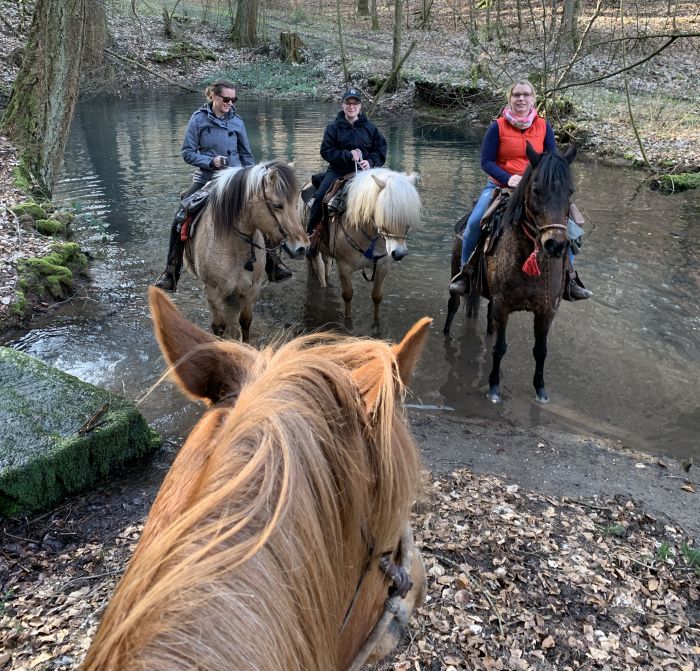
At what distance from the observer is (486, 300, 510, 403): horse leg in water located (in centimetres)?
585

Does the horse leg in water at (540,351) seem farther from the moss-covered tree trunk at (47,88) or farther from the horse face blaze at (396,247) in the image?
the moss-covered tree trunk at (47,88)

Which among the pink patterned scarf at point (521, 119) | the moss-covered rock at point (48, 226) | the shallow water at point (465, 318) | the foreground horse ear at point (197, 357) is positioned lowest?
the shallow water at point (465, 318)

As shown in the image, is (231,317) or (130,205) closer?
(231,317)

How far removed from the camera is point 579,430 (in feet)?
18.3

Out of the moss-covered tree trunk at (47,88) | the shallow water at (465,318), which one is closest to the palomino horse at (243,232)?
the shallow water at (465,318)

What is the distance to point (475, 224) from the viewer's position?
6.31 metres

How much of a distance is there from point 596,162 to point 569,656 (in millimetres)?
15152

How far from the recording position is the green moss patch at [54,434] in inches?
157

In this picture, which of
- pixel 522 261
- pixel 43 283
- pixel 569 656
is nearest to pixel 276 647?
pixel 569 656

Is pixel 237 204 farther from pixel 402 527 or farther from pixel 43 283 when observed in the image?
pixel 402 527

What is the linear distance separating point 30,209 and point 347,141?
5133 mm

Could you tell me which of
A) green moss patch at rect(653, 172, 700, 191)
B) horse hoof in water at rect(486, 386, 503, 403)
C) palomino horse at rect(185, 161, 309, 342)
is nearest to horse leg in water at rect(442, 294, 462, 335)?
horse hoof in water at rect(486, 386, 503, 403)

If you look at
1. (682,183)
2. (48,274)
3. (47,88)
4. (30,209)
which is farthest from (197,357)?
(682,183)

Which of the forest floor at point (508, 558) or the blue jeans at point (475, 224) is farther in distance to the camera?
the blue jeans at point (475, 224)
